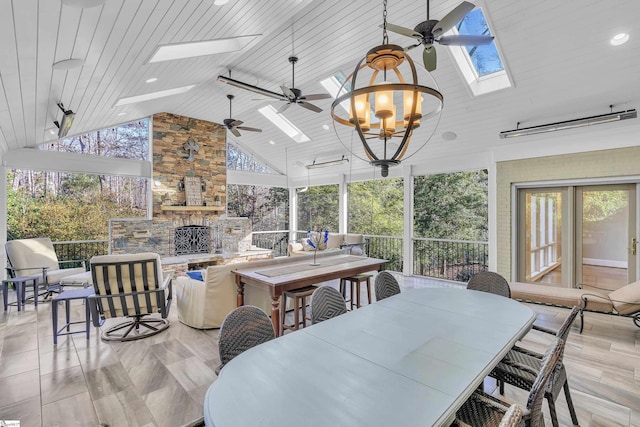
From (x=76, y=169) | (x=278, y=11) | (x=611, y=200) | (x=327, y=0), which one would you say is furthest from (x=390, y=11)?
(x=76, y=169)

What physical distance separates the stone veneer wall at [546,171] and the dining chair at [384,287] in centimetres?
374

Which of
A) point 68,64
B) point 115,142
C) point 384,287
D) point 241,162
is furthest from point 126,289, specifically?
point 241,162

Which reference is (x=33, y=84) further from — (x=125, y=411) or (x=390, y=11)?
(x=390, y=11)

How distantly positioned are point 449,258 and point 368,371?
21.0 feet

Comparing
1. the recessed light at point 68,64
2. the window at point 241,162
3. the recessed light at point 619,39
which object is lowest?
the recessed light at point 68,64

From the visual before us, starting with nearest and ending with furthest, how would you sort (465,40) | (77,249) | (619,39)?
(465,40) → (619,39) → (77,249)

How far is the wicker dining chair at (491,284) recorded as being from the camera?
320 centimetres

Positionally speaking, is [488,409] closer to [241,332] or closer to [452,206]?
[241,332]

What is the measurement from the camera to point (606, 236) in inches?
199

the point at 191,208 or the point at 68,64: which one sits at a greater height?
the point at 68,64

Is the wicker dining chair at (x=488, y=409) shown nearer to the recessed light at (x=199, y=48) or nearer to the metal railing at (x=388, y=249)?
the recessed light at (x=199, y=48)

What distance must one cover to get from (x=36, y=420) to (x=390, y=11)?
497 centimetres

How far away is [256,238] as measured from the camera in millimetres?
10086

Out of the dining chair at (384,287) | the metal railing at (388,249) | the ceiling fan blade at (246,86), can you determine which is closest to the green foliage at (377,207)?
the metal railing at (388,249)
